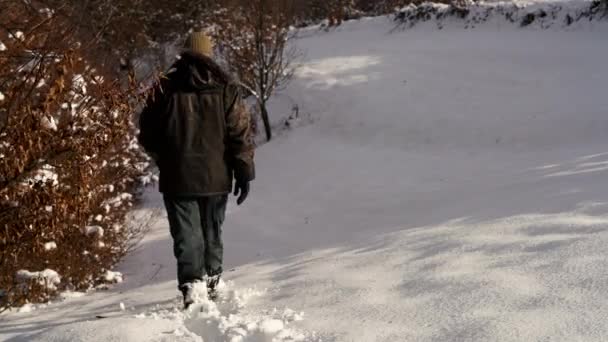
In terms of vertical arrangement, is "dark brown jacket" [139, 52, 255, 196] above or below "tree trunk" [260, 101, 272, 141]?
above

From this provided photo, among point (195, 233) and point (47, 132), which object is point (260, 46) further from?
point (47, 132)

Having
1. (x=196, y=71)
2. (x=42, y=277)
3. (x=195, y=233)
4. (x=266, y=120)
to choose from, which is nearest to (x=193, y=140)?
(x=196, y=71)

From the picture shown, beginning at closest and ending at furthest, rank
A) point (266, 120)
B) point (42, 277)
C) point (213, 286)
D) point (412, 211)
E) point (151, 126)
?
point (151, 126), point (213, 286), point (42, 277), point (412, 211), point (266, 120)

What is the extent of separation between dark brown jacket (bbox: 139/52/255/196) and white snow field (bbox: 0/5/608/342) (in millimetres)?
759

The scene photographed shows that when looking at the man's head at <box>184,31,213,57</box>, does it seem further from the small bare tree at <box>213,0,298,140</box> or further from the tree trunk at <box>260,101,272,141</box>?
the tree trunk at <box>260,101,272,141</box>

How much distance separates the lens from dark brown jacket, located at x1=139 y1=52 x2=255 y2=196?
3631mm

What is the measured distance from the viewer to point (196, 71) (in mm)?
3613

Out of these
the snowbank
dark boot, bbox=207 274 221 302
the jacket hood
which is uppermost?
the jacket hood

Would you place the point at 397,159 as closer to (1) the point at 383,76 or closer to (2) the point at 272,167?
(2) the point at 272,167

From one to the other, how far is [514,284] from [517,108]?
8.03 m

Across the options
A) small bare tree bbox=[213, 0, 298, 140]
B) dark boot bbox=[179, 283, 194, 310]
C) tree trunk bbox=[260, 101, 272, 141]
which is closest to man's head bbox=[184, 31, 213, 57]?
dark boot bbox=[179, 283, 194, 310]

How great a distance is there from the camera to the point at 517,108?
34.3 ft

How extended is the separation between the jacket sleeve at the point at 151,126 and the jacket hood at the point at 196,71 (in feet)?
0.65

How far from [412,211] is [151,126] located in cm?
413
